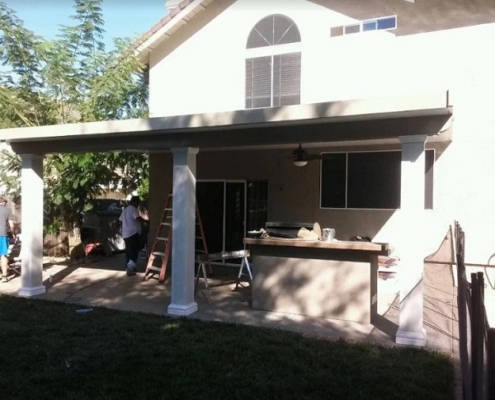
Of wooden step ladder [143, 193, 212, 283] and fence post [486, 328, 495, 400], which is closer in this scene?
fence post [486, 328, 495, 400]

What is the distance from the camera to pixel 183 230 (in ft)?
23.8

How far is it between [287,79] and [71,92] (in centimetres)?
588

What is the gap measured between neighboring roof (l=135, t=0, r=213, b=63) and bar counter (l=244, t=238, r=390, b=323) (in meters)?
7.39

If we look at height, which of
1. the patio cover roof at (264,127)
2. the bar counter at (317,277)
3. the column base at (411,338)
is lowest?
the column base at (411,338)

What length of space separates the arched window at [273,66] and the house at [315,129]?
3cm

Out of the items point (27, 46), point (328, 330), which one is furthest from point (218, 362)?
point (27, 46)

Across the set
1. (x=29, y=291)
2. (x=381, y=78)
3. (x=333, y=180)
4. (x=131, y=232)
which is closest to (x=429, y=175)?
(x=333, y=180)

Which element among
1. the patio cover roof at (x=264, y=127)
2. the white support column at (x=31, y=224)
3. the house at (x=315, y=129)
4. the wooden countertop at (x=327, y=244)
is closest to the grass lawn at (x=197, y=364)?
the house at (x=315, y=129)

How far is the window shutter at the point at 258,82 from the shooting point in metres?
11.7

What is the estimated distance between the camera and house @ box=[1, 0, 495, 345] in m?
6.16

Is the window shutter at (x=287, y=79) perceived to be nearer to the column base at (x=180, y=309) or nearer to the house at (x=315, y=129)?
the house at (x=315, y=129)

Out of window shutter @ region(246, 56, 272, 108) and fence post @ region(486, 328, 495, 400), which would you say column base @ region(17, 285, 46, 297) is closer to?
window shutter @ region(246, 56, 272, 108)

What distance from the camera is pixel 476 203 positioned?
9.50 m

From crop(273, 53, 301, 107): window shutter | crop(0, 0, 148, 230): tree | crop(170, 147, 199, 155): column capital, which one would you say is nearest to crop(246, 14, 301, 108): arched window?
crop(273, 53, 301, 107): window shutter
